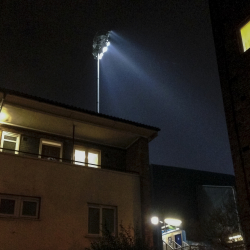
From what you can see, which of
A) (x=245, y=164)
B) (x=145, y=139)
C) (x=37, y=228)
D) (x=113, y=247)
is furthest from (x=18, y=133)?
(x=245, y=164)

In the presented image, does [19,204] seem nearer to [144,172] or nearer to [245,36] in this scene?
[144,172]

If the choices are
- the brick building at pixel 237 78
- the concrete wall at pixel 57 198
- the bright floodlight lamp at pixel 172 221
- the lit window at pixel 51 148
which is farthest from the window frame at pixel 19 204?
the bright floodlight lamp at pixel 172 221

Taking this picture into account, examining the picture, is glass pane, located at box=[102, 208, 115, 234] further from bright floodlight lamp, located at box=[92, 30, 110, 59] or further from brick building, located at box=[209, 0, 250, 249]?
bright floodlight lamp, located at box=[92, 30, 110, 59]

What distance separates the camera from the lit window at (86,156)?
50.6ft

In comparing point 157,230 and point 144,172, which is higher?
point 144,172

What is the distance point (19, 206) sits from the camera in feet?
36.7

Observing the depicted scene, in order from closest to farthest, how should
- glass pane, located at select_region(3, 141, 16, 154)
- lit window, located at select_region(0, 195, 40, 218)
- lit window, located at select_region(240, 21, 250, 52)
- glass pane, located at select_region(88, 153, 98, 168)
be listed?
lit window, located at select_region(0, 195, 40, 218), glass pane, located at select_region(3, 141, 16, 154), lit window, located at select_region(240, 21, 250, 52), glass pane, located at select_region(88, 153, 98, 168)

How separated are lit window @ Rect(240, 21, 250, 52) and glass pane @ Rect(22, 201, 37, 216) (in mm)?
10727

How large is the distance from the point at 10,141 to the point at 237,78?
10.1 m

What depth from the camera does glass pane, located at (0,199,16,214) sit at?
10.9 metres

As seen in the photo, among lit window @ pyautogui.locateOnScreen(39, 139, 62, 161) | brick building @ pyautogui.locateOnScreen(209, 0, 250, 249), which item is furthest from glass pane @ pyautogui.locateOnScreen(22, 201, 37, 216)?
brick building @ pyautogui.locateOnScreen(209, 0, 250, 249)

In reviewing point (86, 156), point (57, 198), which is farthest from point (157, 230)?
point (57, 198)

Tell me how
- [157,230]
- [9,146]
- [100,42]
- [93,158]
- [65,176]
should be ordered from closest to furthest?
1. [65,176]
2. [9,146]
3. [157,230]
4. [93,158]
5. [100,42]

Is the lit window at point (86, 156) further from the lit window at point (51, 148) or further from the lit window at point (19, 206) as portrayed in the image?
the lit window at point (19, 206)
